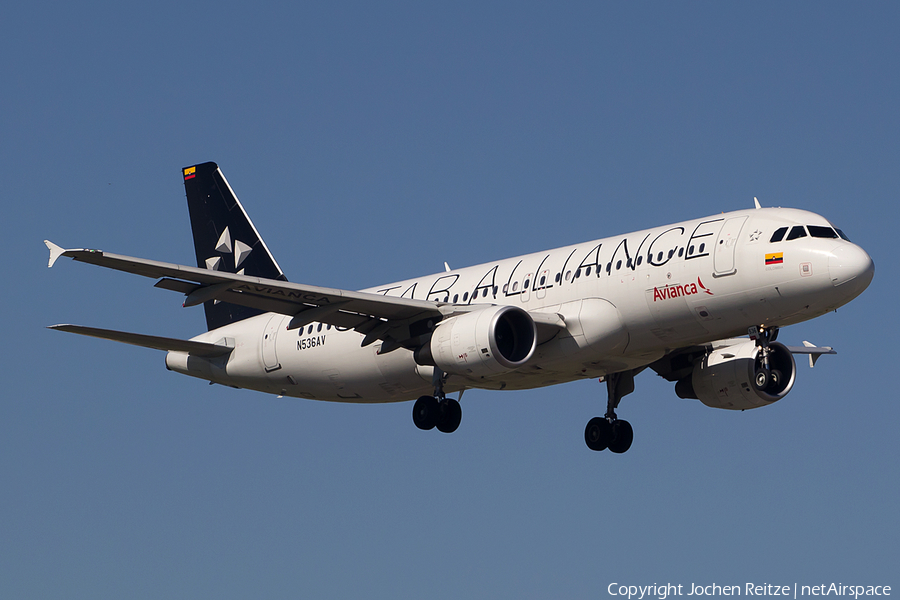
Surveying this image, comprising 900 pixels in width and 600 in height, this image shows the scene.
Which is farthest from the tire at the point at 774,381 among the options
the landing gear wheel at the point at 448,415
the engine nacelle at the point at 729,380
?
the landing gear wheel at the point at 448,415

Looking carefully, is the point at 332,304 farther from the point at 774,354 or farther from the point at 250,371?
the point at 774,354

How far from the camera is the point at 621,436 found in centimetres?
3962

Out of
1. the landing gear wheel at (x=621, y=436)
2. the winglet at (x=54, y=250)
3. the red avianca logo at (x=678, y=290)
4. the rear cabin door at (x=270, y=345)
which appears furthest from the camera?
the rear cabin door at (x=270, y=345)

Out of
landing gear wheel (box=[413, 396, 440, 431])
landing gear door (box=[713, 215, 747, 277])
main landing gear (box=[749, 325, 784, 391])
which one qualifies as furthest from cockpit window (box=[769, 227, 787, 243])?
landing gear wheel (box=[413, 396, 440, 431])

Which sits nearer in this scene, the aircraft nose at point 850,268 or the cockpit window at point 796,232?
the aircraft nose at point 850,268

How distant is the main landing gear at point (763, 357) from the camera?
33.1 meters

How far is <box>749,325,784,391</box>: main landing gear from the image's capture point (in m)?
33.1

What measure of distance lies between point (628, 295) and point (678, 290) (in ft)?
4.72

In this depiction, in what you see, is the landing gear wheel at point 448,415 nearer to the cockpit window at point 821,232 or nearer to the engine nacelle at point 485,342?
the engine nacelle at point 485,342

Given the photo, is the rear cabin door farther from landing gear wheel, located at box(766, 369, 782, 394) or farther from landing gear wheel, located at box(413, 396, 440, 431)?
→ landing gear wheel, located at box(766, 369, 782, 394)

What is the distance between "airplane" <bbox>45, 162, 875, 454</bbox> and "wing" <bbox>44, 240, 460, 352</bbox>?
0.05m

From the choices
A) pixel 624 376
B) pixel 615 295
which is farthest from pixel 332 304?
pixel 624 376

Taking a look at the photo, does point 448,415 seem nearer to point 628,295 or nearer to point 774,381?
point 628,295

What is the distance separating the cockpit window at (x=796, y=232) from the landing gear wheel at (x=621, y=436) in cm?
1020
